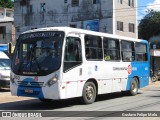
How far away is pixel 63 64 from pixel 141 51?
7173 mm

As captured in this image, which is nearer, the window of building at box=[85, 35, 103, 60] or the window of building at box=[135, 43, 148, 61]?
the window of building at box=[85, 35, 103, 60]

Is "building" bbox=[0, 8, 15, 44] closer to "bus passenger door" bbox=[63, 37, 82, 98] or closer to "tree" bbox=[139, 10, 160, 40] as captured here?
"tree" bbox=[139, 10, 160, 40]

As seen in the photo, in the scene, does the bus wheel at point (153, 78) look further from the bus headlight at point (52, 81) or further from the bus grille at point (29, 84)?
the bus headlight at point (52, 81)

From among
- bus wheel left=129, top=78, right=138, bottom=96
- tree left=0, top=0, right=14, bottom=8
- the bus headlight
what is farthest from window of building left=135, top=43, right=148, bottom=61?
tree left=0, top=0, right=14, bottom=8

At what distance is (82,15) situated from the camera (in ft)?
159

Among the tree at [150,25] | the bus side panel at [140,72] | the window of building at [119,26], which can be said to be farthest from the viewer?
the tree at [150,25]

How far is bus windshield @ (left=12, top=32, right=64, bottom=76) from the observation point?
41.1 feet

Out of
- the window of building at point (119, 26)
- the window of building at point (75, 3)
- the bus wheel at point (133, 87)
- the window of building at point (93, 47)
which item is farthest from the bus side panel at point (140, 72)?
the window of building at point (75, 3)

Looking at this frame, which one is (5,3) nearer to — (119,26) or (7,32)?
(7,32)

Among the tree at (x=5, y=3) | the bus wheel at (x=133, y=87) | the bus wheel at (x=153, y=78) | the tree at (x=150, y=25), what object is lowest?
the bus wheel at (x=153, y=78)

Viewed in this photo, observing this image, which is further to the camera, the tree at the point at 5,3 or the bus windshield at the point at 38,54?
the tree at the point at 5,3

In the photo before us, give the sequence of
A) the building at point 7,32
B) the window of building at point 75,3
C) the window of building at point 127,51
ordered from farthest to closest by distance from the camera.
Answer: the building at point 7,32, the window of building at point 75,3, the window of building at point 127,51


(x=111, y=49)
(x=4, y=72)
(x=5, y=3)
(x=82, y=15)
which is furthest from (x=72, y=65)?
(x=5, y=3)

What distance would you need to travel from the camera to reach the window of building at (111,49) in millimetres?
15216
